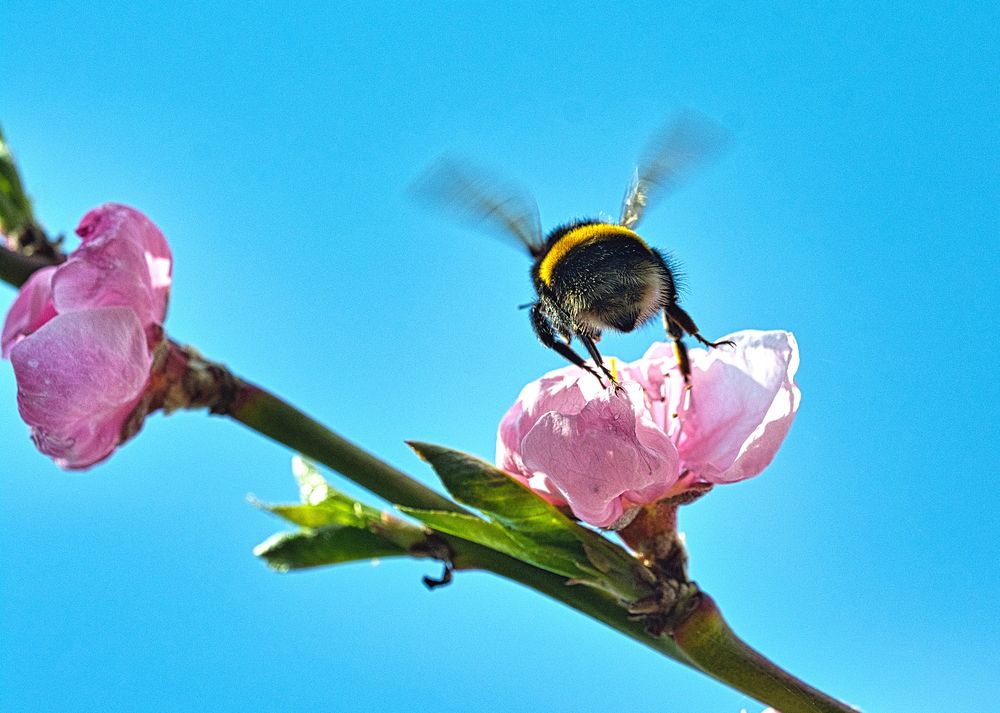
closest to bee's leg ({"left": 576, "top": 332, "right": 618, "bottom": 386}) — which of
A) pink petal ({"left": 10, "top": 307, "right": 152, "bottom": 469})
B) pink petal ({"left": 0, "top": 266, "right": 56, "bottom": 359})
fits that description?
pink petal ({"left": 10, "top": 307, "right": 152, "bottom": 469})

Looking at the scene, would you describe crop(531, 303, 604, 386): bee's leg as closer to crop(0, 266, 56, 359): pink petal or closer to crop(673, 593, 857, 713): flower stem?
crop(673, 593, 857, 713): flower stem

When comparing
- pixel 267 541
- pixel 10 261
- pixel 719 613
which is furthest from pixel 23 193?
pixel 719 613

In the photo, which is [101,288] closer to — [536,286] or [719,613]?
[536,286]

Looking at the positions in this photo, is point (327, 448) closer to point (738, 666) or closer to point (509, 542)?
point (509, 542)

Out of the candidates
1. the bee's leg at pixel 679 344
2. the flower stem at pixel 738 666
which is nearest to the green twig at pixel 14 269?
the bee's leg at pixel 679 344

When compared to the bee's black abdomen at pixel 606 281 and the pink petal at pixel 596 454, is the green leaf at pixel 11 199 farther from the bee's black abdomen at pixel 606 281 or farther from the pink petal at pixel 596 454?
the pink petal at pixel 596 454
